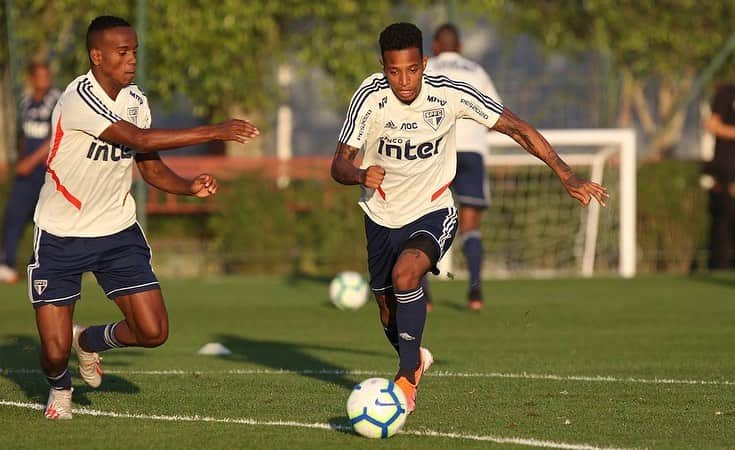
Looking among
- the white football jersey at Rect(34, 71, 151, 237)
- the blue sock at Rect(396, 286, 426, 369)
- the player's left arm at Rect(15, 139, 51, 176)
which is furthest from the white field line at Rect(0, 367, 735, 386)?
the player's left arm at Rect(15, 139, 51, 176)

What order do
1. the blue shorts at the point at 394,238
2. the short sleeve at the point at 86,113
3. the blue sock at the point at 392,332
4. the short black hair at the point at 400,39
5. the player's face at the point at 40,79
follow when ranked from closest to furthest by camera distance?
the short sleeve at the point at 86,113, the short black hair at the point at 400,39, the blue shorts at the point at 394,238, the blue sock at the point at 392,332, the player's face at the point at 40,79

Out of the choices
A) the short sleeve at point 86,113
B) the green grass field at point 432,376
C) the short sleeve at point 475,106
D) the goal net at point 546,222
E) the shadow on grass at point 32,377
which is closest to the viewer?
the green grass field at point 432,376

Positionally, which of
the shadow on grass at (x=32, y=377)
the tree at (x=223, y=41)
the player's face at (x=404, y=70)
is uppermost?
the tree at (x=223, y=41)

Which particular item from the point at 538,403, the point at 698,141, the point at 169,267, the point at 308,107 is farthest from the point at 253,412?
the point at 698,141

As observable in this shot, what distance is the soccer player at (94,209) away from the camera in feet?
24.3

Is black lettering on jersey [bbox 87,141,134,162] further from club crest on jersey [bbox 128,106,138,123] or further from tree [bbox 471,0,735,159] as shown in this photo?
tree [bbox 471,0,735,159]

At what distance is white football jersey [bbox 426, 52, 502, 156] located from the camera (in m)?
12.8

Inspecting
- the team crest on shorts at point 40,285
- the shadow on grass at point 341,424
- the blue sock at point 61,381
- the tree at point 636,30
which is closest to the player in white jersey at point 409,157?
the shadow on grass at point 341,424

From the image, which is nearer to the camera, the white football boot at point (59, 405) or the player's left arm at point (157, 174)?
the white football boot at point (59, 405)

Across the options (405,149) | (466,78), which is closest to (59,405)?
(405,149)

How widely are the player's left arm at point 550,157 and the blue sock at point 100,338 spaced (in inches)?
94.5

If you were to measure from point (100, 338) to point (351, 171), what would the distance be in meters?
1.76

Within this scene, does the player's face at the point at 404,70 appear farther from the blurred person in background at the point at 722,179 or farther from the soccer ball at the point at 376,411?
the blurred person in background at the point at 722,179

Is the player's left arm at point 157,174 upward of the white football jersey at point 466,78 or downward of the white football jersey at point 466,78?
downward
